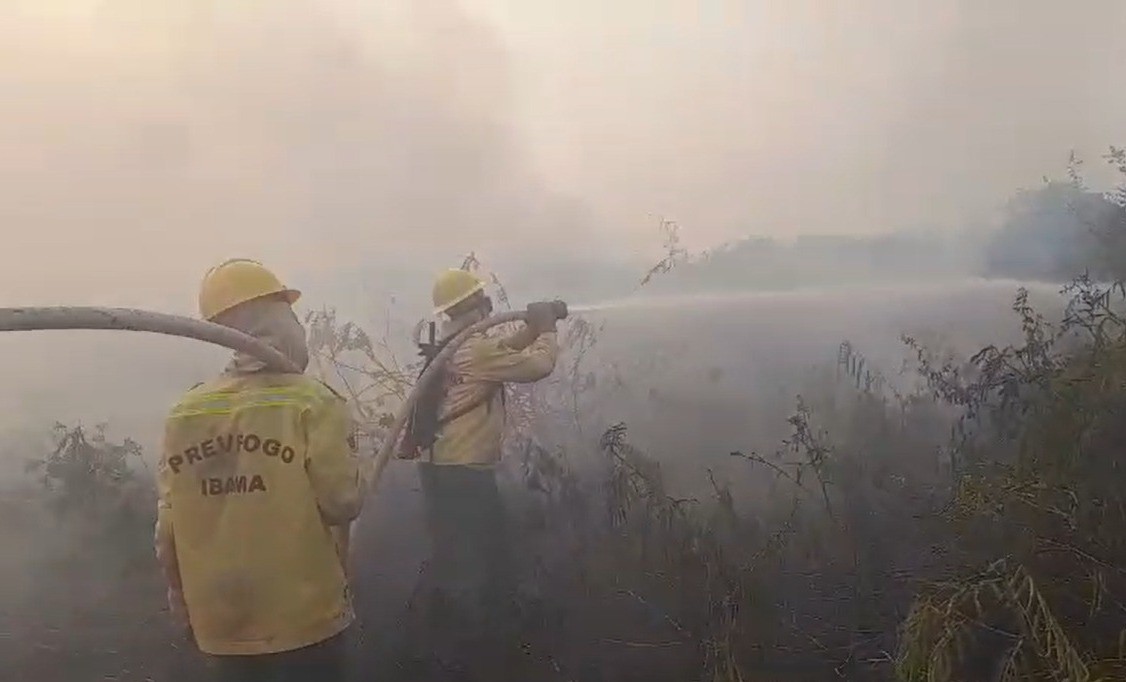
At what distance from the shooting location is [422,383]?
2.98 metres

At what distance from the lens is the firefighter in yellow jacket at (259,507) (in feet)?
7.69

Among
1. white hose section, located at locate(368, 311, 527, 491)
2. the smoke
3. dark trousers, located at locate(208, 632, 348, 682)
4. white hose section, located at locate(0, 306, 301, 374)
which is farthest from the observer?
white hose section, located at locate(368, 311, 527, 491)

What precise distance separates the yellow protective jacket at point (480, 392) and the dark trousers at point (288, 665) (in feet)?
2.19

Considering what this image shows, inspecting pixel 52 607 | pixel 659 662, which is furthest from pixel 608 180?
pixel 52 607

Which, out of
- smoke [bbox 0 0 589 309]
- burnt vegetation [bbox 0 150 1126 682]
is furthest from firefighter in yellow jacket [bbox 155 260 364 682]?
smoke [bbox 0 0 589 309]

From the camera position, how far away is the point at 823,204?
131 inches

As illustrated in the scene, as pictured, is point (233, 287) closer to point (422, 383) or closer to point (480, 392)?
point (422, 383)

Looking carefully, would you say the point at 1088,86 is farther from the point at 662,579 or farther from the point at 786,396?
the point at 662,579

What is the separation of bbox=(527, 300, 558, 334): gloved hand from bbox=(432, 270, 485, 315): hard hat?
0.51 ft

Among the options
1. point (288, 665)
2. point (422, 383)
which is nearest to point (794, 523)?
point (422, 383)

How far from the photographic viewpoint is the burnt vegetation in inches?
108

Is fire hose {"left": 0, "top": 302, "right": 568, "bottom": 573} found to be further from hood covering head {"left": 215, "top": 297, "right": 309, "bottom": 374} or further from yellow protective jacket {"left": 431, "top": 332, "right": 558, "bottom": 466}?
yellow protective jacket {"left": 431, "top": 332, "right": 558, "bottom": 466}

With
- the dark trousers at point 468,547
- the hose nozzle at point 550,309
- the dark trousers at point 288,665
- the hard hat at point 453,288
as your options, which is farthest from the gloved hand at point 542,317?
the dark trousers at point 288,665

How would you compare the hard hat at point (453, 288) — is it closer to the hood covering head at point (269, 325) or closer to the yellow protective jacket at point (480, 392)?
the yellow protective jacket at point (480, 392)
